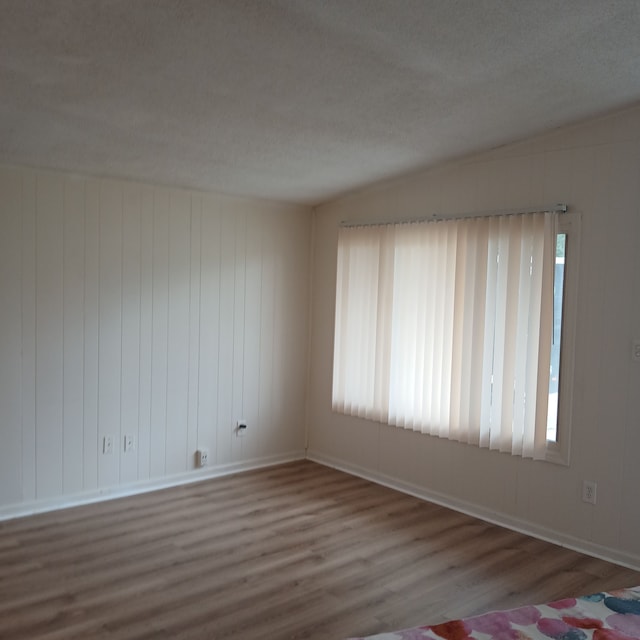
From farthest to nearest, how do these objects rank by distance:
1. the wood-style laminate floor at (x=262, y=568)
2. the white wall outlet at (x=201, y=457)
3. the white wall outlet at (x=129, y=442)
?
1. the white wall outlet at (x=201, y=457)
2. the white wall outlet at (x=129, y=442)
3. the wood-style laminate floor at (x=262, y=568)

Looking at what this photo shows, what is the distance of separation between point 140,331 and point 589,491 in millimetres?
3095

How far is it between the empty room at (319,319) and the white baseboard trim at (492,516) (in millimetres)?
17

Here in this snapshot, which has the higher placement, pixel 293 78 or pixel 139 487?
pixel 293 78

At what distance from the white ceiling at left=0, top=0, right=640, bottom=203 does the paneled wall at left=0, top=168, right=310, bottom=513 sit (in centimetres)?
45

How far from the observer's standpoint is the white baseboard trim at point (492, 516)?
11.4 ft

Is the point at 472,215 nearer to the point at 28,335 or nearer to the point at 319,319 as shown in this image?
the point at 319,319

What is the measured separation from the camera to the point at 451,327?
13.9ft

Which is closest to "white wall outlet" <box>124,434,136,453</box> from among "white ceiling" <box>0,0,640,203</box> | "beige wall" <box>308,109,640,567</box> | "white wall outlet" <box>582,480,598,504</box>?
"white ceiling" <box>0,0,640,203</box>

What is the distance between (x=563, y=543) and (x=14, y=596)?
9.80ft

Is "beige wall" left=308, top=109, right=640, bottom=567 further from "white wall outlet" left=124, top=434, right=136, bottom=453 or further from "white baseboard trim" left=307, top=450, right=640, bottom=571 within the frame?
"white wall outlet" left=124, top=434, right=136, bottom=453

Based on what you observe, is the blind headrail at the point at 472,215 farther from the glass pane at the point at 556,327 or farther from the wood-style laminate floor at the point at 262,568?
the wood-style laminate floor at the point at 262,568

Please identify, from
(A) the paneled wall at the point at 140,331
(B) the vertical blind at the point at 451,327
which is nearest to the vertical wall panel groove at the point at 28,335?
(A) the paneled wall at the point at 140,331

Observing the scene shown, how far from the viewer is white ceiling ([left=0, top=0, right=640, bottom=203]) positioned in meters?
2.25

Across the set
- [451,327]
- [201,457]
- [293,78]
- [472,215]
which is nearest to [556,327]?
[451,327]
